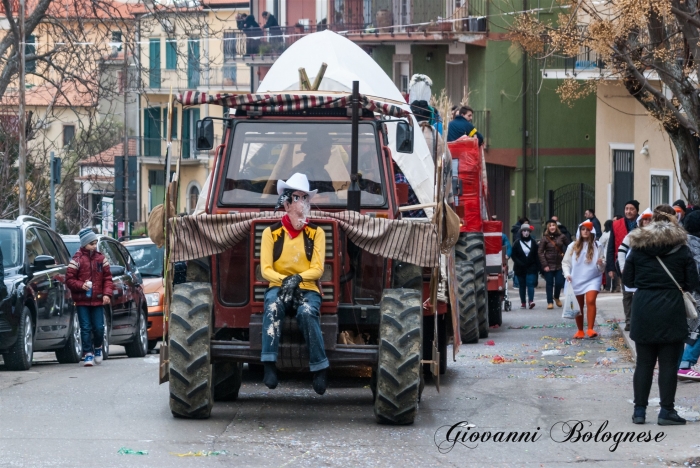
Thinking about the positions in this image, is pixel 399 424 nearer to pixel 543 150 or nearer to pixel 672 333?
pixel 672 333

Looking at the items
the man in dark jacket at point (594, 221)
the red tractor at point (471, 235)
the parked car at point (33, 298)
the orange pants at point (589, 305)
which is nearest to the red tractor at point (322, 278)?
the parked car at point (33, 298)

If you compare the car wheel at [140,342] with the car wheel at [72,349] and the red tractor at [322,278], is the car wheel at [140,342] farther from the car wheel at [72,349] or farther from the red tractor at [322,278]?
the red tractor at [322,278]

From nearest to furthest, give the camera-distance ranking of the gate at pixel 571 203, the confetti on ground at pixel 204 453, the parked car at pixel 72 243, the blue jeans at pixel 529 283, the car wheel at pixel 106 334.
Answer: the confetti on ground at pixel 204 453 → the car wheel at pixel 106 334 → the parked car at pixel 72 243 → the blue jeans at pixel 529 283 → the gate at pixel 571 203

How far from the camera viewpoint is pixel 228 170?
449 inches

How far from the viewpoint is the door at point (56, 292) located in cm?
1549

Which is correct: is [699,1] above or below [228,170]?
above

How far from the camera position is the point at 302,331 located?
9.86 m

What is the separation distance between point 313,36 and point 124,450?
25.8ft

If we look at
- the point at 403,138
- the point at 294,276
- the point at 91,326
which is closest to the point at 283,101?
the point at 403,138

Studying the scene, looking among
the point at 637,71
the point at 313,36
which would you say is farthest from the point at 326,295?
the point at 637,71

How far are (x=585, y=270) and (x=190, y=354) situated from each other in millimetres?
9597

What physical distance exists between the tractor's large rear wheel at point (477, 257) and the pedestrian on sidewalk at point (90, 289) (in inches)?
201

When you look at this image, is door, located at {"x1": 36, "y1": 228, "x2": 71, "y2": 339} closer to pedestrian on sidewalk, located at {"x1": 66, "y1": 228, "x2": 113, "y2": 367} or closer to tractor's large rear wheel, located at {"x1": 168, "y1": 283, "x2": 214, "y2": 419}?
pedestrian on sidewalk, located at {"x1": 66, "y1": 228, "x2": 113, "y2": 367}

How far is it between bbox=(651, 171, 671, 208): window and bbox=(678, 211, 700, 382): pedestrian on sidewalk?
1705cm
